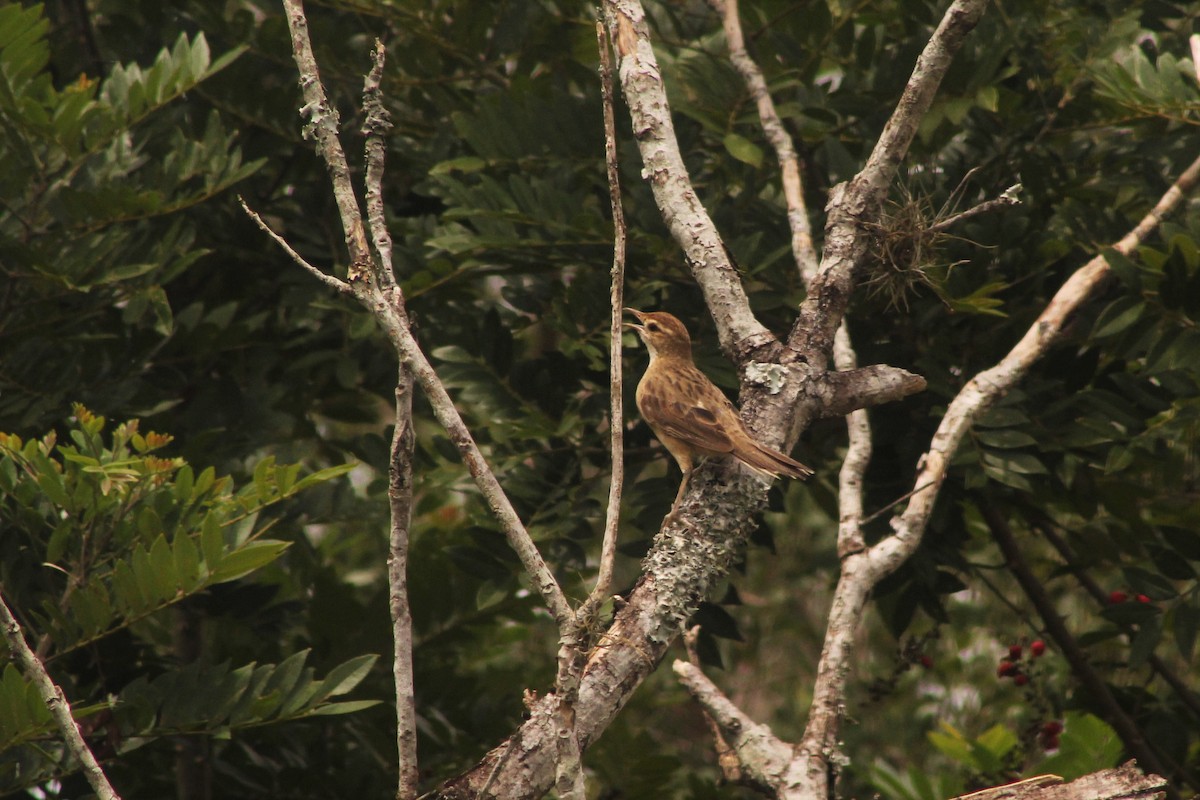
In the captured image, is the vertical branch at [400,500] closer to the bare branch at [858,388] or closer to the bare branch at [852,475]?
the bare branch at [858,388]

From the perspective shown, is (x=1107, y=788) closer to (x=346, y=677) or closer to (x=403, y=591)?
(x=403, y=591)

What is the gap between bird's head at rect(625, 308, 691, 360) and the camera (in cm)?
428

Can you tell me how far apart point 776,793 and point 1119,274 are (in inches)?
76.9

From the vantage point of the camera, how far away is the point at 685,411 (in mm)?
3902

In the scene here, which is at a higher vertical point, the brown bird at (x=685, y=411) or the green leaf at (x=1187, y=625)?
the brown bird at (x=685, y=411)

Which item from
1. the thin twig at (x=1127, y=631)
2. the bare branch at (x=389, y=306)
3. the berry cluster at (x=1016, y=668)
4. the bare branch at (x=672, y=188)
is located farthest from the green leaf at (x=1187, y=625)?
the bare branch at (x=389, y=306)

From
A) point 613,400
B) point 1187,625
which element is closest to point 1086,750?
point 1187,625

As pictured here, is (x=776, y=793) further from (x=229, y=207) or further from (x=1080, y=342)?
(x=229, y=207)

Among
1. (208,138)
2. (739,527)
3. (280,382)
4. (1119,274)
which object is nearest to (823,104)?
(1119,274)

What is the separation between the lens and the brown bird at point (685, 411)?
10.8ft

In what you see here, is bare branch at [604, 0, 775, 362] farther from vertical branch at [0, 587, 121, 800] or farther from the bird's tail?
vertical branch at [0, 587, 121, 800]

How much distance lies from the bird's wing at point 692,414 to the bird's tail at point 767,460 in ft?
0.39

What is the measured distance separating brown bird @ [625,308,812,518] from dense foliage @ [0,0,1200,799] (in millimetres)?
164

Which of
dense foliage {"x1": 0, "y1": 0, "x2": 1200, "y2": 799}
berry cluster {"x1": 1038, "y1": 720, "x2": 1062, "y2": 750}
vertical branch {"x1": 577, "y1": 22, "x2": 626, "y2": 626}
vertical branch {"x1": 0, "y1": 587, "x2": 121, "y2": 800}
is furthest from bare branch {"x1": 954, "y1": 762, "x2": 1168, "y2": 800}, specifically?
berry cluster {"x1": 1038, "y1": 720, "x2": 1062, "y2": 750}
